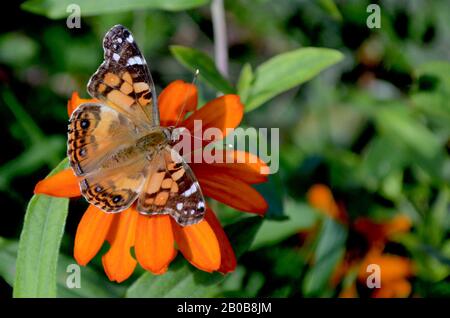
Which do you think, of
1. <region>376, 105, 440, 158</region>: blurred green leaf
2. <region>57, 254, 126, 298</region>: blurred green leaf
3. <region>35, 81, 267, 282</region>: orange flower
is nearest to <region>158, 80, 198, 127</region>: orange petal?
<region>35, 81, 267, 282</region>: orange flower

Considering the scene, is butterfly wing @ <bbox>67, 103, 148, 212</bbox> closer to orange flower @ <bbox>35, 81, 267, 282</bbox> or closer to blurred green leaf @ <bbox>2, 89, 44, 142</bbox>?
orange flower @ <bbox>35, 81, 267, 282</bbox>

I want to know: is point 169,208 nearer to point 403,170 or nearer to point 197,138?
point 197,138

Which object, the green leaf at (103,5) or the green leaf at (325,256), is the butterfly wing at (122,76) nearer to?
the green leaf at (103,5)

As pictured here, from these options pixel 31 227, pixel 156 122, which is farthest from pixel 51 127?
pixel 31 227

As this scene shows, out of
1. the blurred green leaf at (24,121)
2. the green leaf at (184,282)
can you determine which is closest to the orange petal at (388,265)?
the green leaf at (184,282)

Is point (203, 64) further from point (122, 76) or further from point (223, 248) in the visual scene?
point (223, 248)
